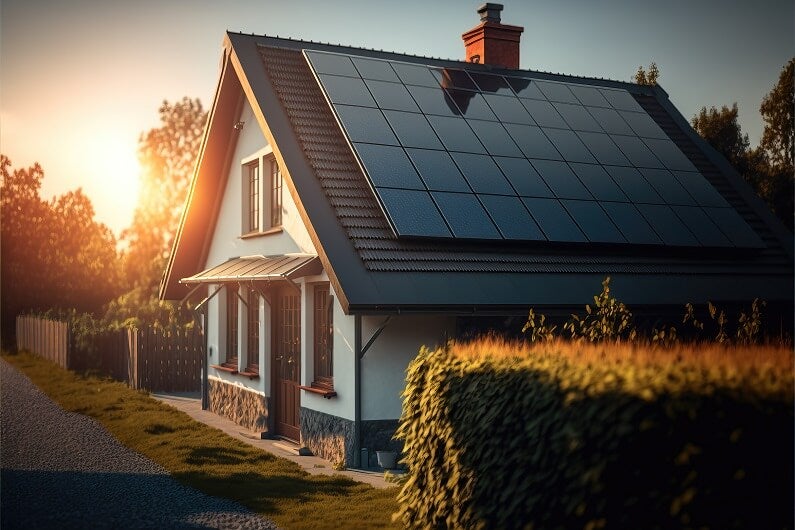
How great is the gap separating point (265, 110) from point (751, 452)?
10.7 meters

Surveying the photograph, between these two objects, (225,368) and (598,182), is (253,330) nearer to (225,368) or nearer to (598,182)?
(225,368)

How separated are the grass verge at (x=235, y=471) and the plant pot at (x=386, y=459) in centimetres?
85

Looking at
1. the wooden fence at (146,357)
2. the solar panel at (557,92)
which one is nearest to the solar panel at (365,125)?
the solar panel at (557,92)

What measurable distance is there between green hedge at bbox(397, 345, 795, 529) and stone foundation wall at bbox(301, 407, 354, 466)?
5.50 meters

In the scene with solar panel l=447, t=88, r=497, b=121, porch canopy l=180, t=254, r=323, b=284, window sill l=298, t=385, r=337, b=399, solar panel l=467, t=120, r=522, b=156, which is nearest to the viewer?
window sill l=298, t=385, r=337, b=399

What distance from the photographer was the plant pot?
1258 cm

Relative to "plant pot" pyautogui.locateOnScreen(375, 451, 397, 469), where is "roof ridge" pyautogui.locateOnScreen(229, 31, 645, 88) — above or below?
above

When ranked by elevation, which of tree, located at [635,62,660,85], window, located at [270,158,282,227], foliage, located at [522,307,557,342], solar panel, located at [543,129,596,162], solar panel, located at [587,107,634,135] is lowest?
foliage, located at [522,307,557,342]

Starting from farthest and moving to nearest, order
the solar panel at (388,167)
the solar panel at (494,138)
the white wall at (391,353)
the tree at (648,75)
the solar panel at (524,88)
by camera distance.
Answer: the tree at (648,75)
the solar panel at (524,88)
the solar panel at (494,138)
the solar panel at (388,167)
the white wall at (391,353)

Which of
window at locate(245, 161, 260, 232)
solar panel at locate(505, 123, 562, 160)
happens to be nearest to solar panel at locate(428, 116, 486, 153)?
solar panel at locate(505, 123, 562, 160)

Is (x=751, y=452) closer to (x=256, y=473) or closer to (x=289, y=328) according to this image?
(x=256, y=473)

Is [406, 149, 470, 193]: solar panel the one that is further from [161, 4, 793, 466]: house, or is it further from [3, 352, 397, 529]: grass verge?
[3, 352, 397, 529]: grass verge

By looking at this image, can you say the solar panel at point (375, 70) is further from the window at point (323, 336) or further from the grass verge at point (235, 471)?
the grass verge at point (235, 471)

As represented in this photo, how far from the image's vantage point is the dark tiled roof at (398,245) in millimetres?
12984
